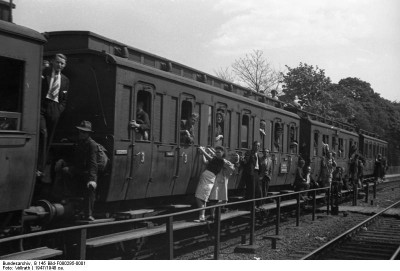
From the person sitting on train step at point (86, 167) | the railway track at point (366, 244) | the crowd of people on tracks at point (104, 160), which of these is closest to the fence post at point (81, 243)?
the crowd of people on tracks at point (104, 160)

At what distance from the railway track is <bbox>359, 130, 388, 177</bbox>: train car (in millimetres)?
14314

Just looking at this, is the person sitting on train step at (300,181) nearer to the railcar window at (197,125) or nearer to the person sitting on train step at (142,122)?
the railcar window at (197,125)

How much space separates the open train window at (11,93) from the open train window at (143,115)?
2799 millimetres

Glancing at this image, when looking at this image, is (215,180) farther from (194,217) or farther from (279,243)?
(279,243)

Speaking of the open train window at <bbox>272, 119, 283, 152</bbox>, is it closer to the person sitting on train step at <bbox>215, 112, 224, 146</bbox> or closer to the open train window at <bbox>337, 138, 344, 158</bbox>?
the person sitting on train step at <bbox>215, 112, 224, 146</bbox>

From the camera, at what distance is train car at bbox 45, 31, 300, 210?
7984 millimetres

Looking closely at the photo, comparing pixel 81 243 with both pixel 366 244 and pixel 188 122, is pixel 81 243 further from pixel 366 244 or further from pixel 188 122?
pixel 366 244

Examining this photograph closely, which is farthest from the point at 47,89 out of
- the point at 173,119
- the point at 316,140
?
the point at 316,140

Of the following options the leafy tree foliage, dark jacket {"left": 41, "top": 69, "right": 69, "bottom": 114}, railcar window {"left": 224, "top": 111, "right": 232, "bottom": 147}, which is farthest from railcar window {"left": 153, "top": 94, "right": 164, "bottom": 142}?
the leafy tree foliage

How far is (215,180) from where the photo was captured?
10.5m

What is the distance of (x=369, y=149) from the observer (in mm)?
30219

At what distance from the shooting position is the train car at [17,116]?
556cm

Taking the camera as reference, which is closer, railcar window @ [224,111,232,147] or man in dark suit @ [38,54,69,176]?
man in dark suit @ [38,54,69,176]

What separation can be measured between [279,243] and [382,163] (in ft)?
81.3
